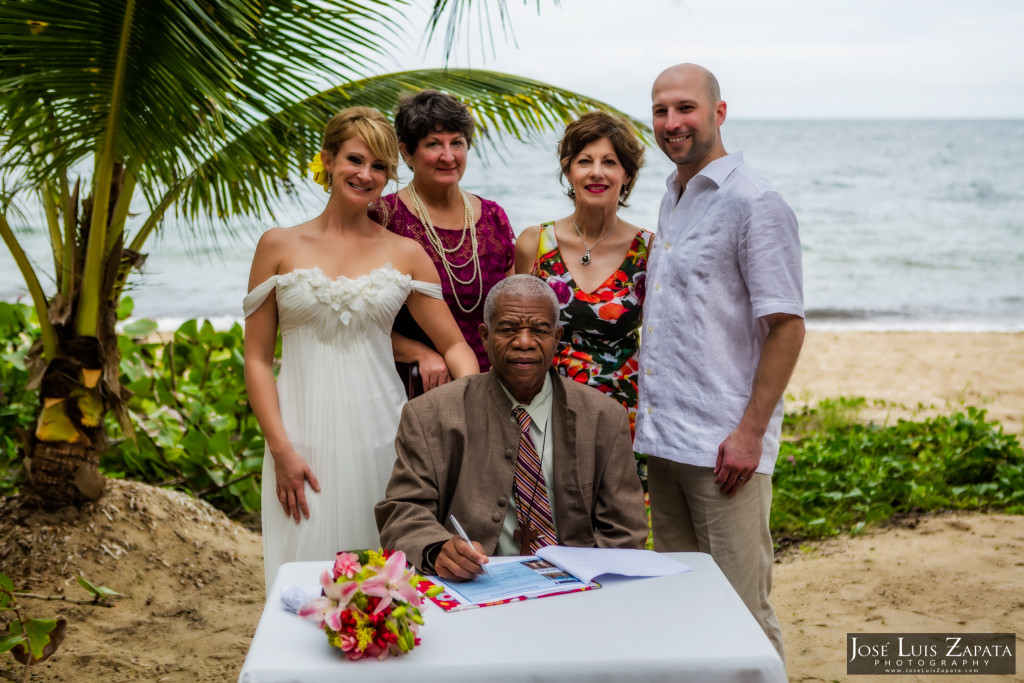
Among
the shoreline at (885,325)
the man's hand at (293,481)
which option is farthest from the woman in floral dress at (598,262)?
the shoreline at (885,325)

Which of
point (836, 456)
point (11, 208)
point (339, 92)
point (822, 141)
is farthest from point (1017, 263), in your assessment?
point (822, 141)

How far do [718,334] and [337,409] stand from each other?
1252 mm

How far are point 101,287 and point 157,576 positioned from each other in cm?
144

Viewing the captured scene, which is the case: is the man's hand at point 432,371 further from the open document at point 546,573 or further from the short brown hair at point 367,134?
the open document at point 546,573

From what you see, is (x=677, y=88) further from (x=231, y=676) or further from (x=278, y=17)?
(x=231, y=676)

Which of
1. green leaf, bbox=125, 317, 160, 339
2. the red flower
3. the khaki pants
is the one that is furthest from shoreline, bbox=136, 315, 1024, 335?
the khaki pants

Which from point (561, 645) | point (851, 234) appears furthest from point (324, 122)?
point (851, 234)

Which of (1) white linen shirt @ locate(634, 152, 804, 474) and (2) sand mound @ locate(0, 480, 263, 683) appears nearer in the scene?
(1) white linen shirt @ locate(634, 152, 804, 474)

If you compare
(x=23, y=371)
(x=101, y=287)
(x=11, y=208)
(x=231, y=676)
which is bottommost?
(x=231, y=676)

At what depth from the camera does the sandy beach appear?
4.02m

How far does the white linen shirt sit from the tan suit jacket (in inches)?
9.1

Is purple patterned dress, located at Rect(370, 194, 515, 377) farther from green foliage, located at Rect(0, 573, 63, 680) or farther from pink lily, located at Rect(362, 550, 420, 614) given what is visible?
pink lily, located at Rect(362, 550, 420, 614)

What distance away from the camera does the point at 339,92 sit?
14.7 feet

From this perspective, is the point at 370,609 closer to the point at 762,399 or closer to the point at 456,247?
the point at 762,399
